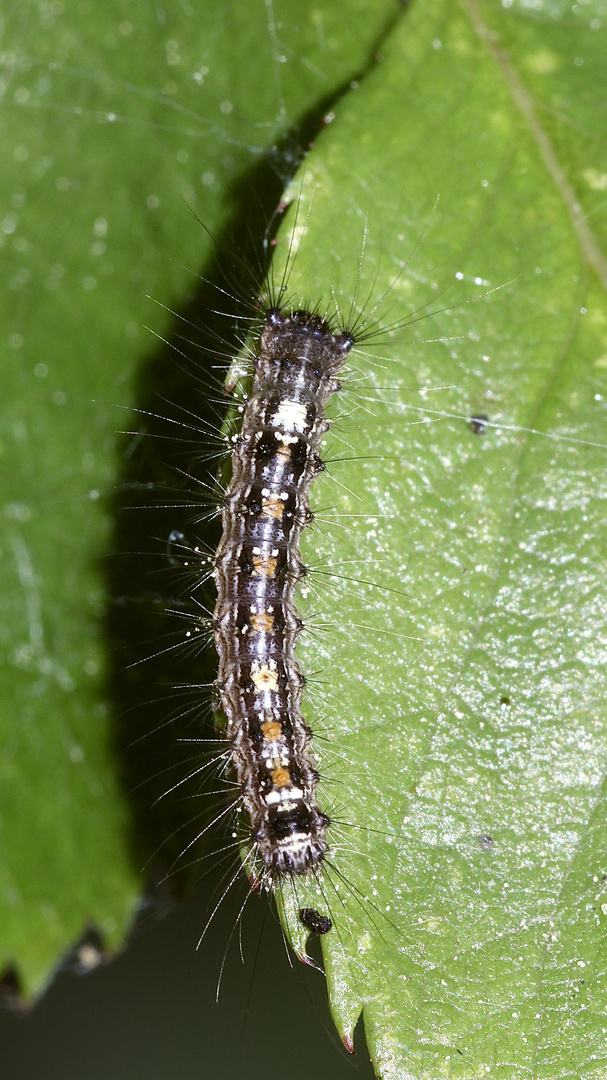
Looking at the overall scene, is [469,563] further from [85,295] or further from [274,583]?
[85,295]

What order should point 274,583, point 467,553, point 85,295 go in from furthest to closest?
point 85,295 < point 274,583 < point 467,553

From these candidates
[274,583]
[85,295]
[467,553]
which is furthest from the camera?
[85,295]

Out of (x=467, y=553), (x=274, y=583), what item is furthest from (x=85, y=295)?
(x=467, y=553)

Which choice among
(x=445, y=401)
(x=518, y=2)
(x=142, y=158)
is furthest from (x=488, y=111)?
(x=142, y=158)

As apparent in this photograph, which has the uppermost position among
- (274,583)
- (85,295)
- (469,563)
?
(85,295)

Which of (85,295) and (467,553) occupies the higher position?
(85,295)

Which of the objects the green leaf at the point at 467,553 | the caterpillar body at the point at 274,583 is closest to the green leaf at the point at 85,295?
the green leaf at the point at 467,553

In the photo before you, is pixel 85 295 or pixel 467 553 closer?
pixel 467 553

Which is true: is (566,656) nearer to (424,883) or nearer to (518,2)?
(424,883)
